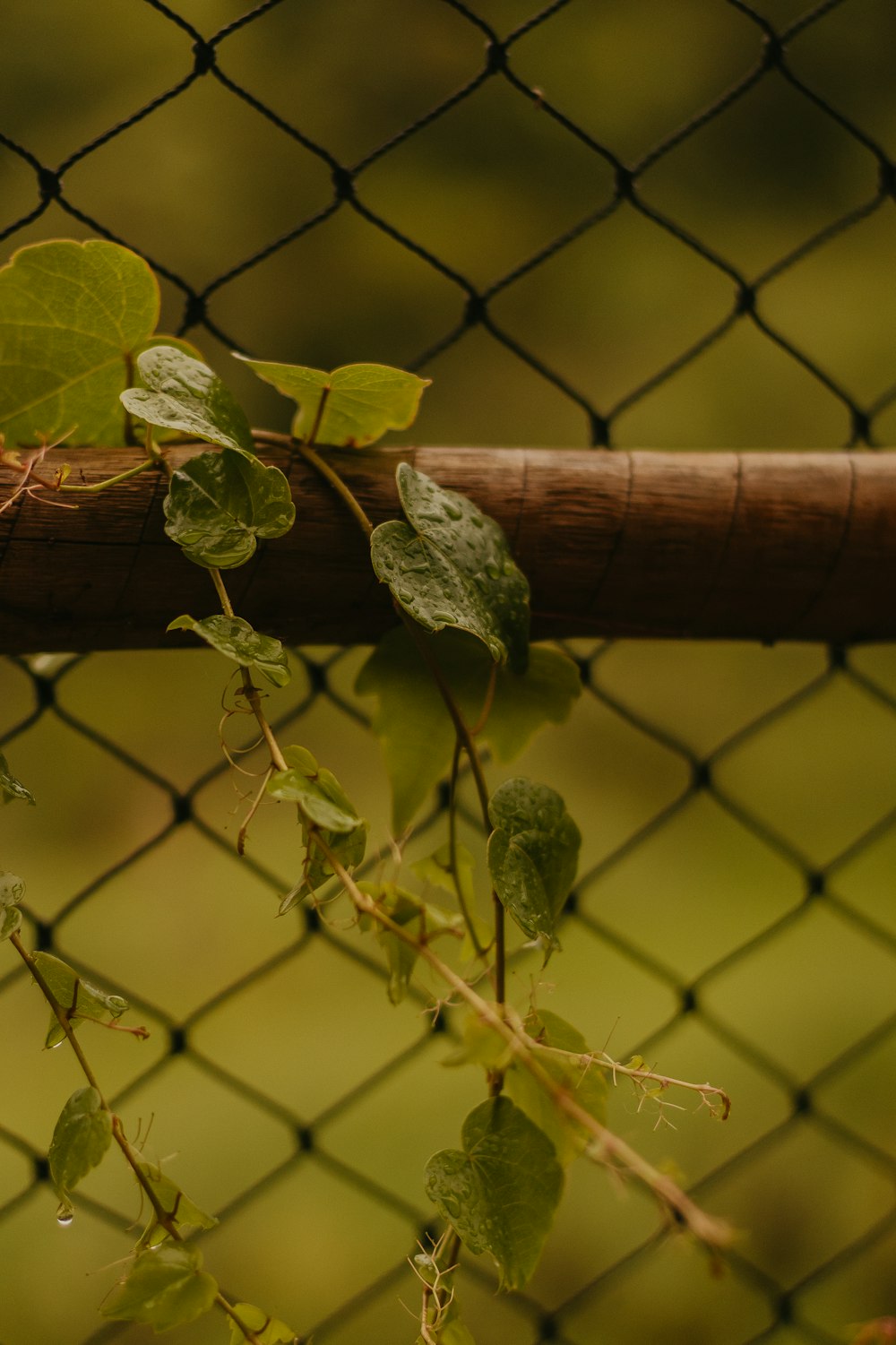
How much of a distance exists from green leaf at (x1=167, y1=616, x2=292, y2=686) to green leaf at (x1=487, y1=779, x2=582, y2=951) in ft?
0.23

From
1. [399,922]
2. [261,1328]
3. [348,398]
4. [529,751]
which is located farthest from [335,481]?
[529,751]

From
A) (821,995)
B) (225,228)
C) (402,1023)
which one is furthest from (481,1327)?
(225,228)

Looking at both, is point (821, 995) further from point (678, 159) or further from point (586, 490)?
point (678, 159)

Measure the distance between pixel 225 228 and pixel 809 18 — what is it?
72.7 inches

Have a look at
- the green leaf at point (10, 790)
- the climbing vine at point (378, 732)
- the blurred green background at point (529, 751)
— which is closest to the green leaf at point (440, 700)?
the climbing vine at point (378, 732)

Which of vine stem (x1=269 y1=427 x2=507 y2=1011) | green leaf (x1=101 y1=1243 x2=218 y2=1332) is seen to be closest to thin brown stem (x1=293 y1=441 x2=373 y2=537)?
vine stem (x1=269 y1=427 x2=507 y2=1011)

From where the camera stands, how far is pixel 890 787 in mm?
2246

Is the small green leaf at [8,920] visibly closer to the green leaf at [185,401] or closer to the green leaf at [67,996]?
the green leaf at [67,996]

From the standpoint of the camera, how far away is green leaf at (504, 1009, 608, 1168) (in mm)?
272

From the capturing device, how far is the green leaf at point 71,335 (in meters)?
0.31

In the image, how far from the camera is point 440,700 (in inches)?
13.4

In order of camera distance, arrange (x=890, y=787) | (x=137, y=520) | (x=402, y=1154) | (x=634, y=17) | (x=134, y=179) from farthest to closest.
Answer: (x=634, y=17), (x=890, y=787), (x=134, y=179), (x=402, y=1154), (x=137, y=520)

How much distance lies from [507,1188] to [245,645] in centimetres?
15

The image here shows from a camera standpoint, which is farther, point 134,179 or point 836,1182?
point 134,179
